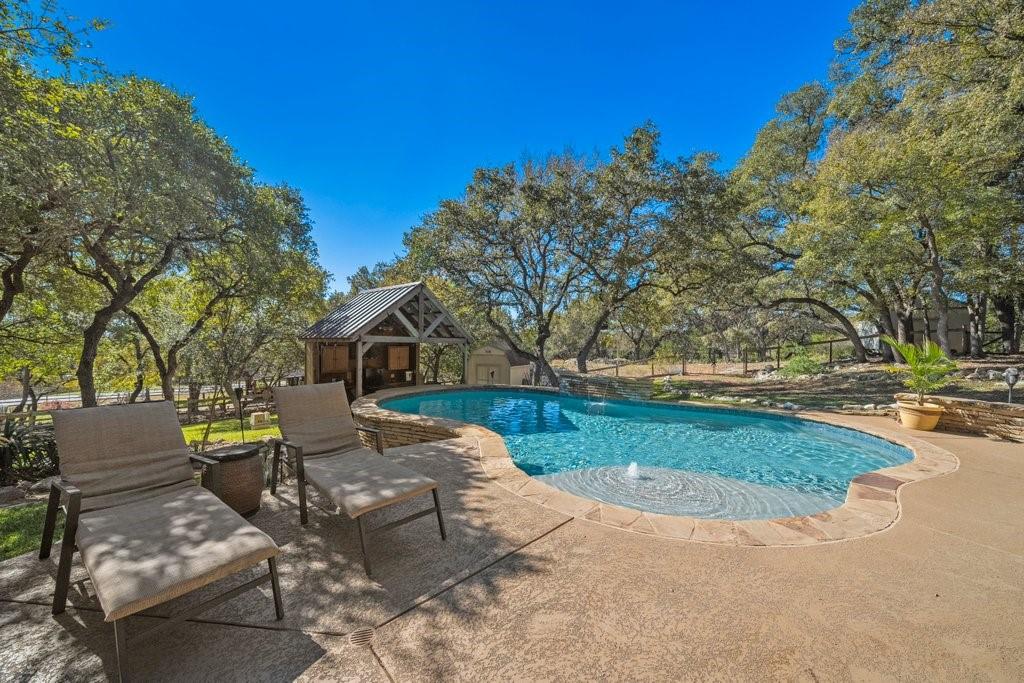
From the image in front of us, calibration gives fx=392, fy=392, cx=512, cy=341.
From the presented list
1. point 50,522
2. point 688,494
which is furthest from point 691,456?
point 50,522

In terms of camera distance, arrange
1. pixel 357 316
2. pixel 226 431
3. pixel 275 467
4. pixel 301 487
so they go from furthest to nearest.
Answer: pixel 226 431, pixel 357 316, pixel 275 467, pixel 301 487

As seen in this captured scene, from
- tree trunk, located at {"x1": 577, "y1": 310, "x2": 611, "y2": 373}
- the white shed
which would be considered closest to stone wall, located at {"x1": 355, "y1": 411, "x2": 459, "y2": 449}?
tree trunk, located at {"x1": 577, "y1": 310, "x2": 611, "y2": 373}

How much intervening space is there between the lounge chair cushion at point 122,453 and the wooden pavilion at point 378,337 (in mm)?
7993

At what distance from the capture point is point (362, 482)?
325 centimetres

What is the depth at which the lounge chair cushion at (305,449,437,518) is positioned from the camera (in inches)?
115

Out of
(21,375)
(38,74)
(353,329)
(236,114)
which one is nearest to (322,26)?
(236,114)

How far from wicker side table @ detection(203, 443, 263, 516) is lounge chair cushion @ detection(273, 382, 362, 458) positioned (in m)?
0.45

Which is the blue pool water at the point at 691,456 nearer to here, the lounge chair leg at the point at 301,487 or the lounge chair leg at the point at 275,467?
the lounge chair leg at the point at 301,487

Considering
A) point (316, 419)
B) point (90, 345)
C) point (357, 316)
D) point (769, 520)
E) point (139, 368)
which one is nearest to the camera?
point (769, 520)

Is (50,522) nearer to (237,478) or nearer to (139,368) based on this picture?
(237,478)

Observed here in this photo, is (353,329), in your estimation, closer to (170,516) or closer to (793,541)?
(170,516)

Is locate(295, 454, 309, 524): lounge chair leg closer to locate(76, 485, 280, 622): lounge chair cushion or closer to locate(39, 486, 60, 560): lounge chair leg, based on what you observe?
locate(76, 485, 280, 622): lounge chair cushion

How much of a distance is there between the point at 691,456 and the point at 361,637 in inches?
253

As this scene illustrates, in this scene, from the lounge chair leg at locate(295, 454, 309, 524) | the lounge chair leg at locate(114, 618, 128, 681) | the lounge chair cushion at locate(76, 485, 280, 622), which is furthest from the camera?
the lounge chair leg at locate(295, 454, 309, 524)
